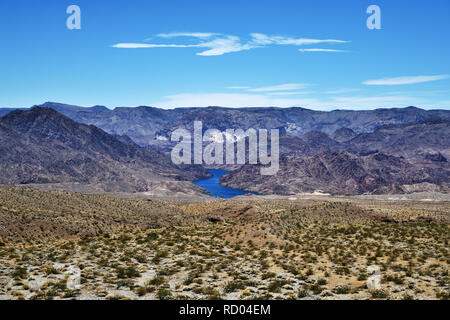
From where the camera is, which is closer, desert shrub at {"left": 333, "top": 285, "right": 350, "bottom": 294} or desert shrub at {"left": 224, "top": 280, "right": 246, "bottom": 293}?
desert shrub at {"left": 333, "top": 285, "right": 350, "bottom": 294}

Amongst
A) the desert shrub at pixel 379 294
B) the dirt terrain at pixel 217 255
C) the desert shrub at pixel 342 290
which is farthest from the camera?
the dirt terrain at pixel 217 255

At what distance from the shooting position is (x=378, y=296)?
A: 21.4 m

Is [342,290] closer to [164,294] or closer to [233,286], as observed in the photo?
[233,286]

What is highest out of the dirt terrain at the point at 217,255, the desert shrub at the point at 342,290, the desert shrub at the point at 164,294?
the desert shrub at the point at 164,294

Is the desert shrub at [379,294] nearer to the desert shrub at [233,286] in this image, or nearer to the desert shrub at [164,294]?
the desert shrub at [233,286]

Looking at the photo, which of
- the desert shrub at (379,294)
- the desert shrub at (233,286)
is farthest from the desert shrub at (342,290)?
the desert shrub at (233,286)

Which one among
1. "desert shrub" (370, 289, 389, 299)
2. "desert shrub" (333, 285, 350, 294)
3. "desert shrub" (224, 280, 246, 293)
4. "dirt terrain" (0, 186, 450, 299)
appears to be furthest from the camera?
"desert shrub" (224, 280, 246, 293)

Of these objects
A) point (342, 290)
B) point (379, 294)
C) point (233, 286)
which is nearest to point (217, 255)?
point (233, 286)

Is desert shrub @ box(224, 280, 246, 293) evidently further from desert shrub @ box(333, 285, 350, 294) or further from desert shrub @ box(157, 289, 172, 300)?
desert shrub @ box(333, 285, 350, 294)

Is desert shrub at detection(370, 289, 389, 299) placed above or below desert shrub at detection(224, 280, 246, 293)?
above

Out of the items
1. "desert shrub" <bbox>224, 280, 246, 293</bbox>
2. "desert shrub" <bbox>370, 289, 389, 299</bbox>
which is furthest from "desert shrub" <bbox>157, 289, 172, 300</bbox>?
"desert shrub" <bbox>370, 289, 389, 299</bbox>

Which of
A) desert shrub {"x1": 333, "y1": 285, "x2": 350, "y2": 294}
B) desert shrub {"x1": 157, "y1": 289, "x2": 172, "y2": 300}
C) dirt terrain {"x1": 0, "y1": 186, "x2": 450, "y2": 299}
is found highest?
desert shrub {"x1": 157, "y1": 289, "x2": 172, "y2": 300}
